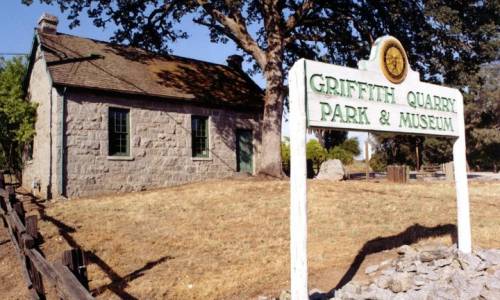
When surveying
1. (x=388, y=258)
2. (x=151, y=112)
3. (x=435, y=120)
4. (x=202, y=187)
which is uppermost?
(x=151, y=112)

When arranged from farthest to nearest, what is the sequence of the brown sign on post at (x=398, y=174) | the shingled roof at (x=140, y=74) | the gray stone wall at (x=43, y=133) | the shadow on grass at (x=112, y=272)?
the brown sign on post at (x=398, y=174)
the shingled roof at (x=140, y=74)
the gray stone wall at (x=43, y=133)
the shadow on grass at (x=112, y=272)

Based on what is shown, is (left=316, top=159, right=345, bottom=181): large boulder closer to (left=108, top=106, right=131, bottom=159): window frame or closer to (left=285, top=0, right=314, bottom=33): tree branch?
(left=285, top=0, right=314, bottom=33): tree branch

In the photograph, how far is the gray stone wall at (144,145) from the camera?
15.9m

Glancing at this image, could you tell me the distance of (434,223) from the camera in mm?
10422

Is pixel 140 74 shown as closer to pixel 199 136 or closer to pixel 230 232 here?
pixel 199 136

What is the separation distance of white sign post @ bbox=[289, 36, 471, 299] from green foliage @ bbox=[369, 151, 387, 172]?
1566 inches

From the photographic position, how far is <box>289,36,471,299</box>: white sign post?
16.8 ft

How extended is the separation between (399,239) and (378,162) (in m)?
40.4

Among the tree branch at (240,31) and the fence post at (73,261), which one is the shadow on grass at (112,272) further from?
the tree branch at (240,31)

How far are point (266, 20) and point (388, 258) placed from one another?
13.2 metres

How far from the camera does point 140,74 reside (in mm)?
18859

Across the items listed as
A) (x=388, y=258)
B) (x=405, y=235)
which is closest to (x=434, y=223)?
(x=405, y=235)

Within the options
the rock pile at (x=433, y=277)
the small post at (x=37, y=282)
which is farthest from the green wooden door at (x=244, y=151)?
the small post at (x=37, y=282)

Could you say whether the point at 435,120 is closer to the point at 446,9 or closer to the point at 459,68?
the point at 446,9
